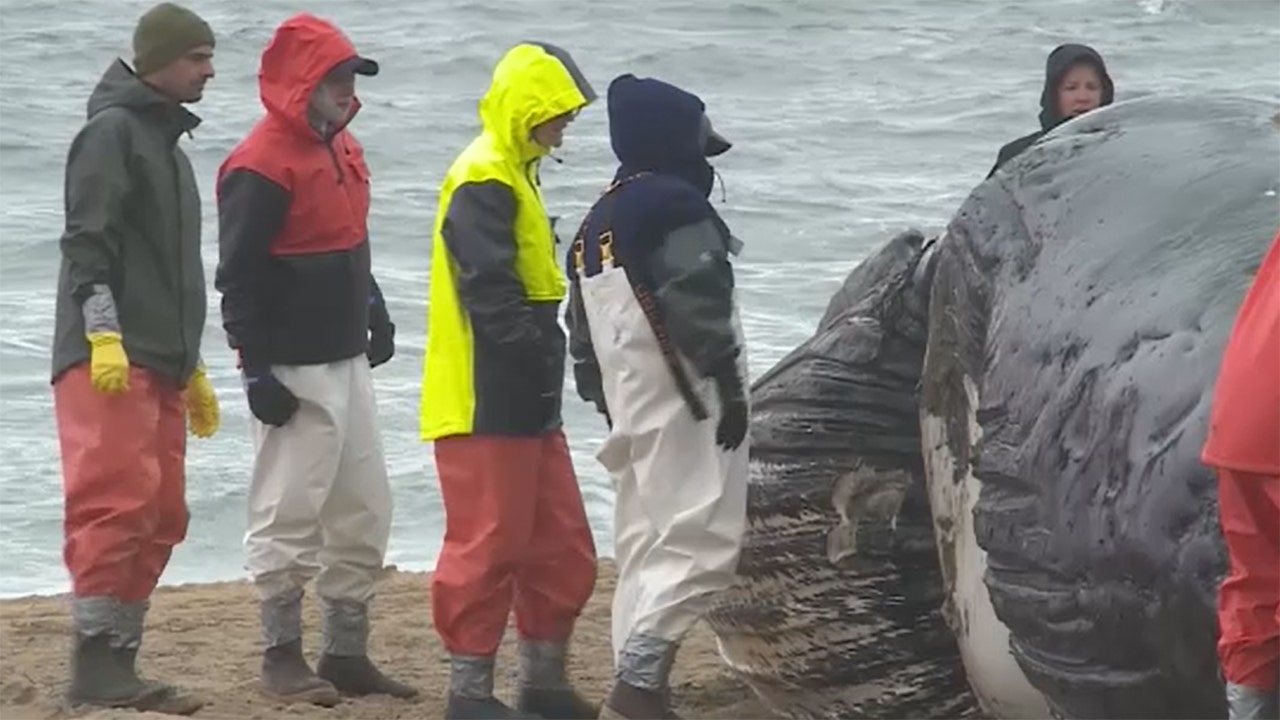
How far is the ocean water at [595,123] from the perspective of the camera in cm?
1235

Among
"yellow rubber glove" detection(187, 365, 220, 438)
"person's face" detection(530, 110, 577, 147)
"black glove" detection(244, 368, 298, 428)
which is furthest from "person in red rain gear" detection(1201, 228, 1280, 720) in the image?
"yellow rubber glove" detection(187, 365, 220, 438)

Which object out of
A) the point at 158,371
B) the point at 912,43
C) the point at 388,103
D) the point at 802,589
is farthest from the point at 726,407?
the point at 912,43

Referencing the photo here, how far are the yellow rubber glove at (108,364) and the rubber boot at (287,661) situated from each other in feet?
2.52

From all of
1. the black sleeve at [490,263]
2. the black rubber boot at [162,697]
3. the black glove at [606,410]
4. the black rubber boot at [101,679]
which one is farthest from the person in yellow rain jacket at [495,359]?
the black rubber boot at [101,679]

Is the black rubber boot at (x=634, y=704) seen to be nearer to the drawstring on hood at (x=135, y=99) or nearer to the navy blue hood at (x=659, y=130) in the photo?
the navy blue hood at (x=659, y=130)

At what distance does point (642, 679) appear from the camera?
645 cm

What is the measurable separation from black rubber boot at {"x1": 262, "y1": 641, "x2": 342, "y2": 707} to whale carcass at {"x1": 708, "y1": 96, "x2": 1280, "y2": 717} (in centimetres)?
103

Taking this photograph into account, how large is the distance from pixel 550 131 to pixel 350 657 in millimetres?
1546

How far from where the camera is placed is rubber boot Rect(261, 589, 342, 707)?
7012 mm

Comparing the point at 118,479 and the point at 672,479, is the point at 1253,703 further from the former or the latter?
the point at 118,479

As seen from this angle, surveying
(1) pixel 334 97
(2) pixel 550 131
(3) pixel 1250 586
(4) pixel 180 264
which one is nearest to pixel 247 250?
(4) pixel 180 264

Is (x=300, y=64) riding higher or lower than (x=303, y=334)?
higher

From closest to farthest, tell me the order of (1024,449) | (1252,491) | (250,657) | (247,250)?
1. (1252,491)
2. (1024,449)
3. (247,250)
4. (250,657)

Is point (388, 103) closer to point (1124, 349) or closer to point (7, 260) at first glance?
point (7, 260)
